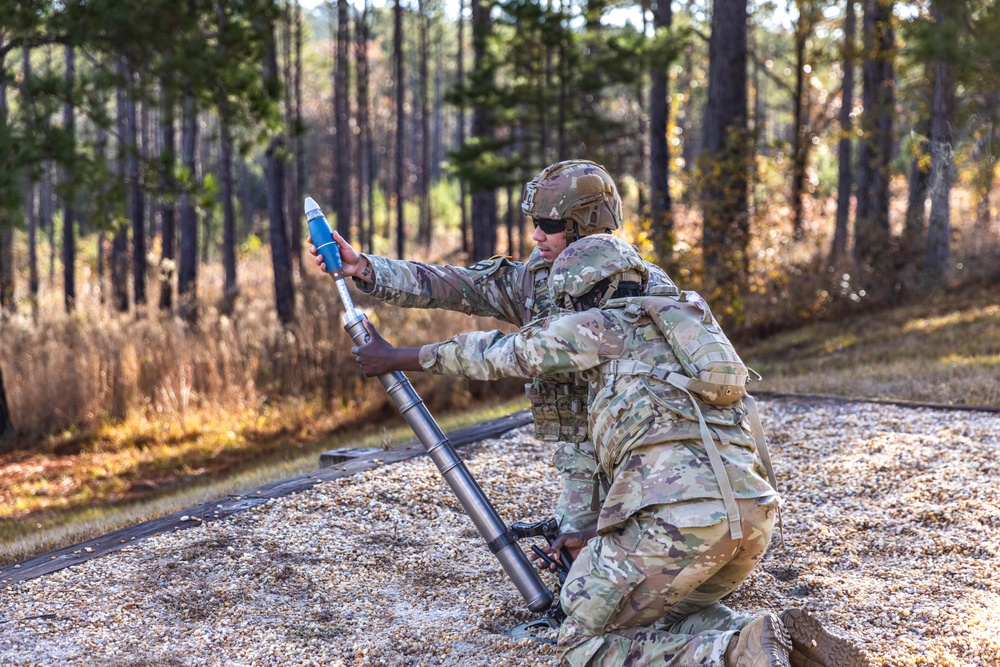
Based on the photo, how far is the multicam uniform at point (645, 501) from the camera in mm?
Result: 2703

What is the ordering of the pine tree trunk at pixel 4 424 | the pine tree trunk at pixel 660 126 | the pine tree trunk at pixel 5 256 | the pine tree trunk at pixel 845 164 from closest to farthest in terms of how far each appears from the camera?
the pine tree trunk at pixel 5 256 < the pine tree trunk at pixel 4 424 < the pine tree trunk at pixel 660 126 < the pine tree trunk at pixel 845 164

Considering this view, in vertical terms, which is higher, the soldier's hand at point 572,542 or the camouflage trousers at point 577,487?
the camouflage trousers at point 577,487

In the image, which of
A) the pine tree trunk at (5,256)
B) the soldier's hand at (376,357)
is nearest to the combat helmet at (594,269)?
the soldier's hand at (376,357)

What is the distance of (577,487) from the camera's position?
3533 mm

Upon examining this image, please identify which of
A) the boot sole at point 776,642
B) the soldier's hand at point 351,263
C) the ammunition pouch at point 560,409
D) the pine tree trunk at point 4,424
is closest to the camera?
the boot sole at point 776,642

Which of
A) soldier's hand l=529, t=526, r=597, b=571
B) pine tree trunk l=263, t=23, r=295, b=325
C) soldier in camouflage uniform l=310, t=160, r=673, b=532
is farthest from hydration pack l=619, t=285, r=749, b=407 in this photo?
pine tree trunk l=263, t=23, r=295, b=325

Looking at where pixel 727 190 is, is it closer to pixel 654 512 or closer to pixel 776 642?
pixel 654 512

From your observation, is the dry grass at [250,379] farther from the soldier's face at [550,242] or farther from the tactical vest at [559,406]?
the soldier's face at [550,242]

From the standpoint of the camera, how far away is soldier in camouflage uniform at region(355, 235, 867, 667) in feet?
8.82

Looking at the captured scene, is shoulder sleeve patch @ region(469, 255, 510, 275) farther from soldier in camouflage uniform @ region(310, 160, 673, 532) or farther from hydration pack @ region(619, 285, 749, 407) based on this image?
hydration pack @ region(619, 285, 749, 407)

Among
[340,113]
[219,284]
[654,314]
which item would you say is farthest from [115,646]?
[340,113]

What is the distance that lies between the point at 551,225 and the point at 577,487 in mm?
978

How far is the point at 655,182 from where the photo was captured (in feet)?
50.9

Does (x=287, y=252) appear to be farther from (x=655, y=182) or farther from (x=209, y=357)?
(x=655, y=182)
